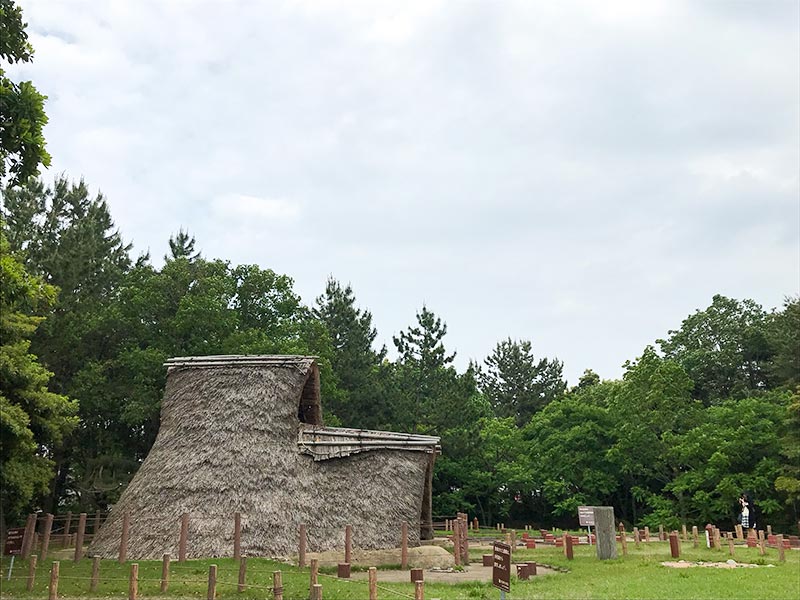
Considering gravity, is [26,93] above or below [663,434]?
above

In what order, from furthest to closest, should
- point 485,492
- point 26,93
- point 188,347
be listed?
point 485,492 → point 188,347 → point 26,93

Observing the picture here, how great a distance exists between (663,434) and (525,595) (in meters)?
21.3

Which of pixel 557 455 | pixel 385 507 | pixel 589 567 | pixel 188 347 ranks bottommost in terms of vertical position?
pixel 589 567

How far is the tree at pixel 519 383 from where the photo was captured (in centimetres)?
4897

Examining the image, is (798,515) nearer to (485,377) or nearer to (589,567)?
(589,567)

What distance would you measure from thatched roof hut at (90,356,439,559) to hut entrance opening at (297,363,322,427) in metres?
0.97

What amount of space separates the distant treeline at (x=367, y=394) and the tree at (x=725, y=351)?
11 centimetres

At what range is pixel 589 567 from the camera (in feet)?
52.2

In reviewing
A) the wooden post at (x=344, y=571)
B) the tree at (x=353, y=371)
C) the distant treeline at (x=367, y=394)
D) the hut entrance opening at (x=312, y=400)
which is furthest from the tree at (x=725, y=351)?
the wooden post at (x=344, y=571)

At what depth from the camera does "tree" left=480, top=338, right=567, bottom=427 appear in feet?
161

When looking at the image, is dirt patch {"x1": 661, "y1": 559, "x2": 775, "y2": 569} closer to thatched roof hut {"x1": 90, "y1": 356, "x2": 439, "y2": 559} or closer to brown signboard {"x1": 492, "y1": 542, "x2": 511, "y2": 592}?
thatched roof hut {"x1": 90, "y1": 356, "x2": 439, "y2": 559}

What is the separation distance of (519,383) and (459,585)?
127 feet

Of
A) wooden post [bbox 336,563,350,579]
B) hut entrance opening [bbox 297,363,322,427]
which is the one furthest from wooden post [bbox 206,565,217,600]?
hut entrance opening [bbox 297,363,322,427]

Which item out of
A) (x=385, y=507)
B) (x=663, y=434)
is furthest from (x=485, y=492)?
(x=385, y=507)
